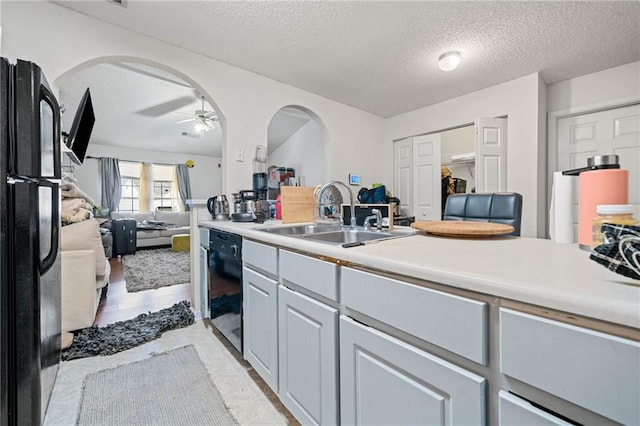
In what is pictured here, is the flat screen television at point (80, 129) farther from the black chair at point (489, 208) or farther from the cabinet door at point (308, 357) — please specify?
the black chair at point (489, 208)

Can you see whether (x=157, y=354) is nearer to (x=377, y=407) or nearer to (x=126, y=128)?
(x=377, y=407)

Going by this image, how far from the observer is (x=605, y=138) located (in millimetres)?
2822

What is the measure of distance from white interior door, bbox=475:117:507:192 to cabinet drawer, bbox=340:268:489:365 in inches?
116

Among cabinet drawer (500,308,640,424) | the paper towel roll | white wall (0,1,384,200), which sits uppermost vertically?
white wall (0,1,384,200)

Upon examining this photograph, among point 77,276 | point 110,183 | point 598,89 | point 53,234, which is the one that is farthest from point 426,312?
point 110,183

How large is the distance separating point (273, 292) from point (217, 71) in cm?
228

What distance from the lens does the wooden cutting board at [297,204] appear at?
6.70 ft

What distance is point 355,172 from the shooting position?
3.85 meters

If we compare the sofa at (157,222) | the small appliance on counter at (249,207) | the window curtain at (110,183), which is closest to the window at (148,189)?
the window curtain at (110,183)

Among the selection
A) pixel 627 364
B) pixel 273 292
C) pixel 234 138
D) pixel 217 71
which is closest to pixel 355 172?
pixel 234 138

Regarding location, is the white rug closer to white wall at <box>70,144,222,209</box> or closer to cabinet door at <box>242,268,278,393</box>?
cabinet door at <box>242,268,278,393</box>

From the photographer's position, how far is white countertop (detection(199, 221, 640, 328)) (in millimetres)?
442

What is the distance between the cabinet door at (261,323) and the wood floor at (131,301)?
4.84ft

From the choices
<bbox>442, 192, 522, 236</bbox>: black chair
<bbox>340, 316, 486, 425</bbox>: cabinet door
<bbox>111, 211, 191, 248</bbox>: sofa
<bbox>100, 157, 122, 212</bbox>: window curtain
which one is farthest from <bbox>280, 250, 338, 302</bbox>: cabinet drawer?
<bbox>100, 157, 122, 212</bbox>: window curtain
